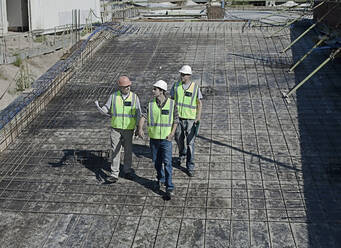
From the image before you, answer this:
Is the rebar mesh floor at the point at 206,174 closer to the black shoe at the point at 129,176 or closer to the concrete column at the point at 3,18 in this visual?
the black shoe at the point at 129,176

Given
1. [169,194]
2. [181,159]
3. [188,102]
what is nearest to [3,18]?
[181,159]

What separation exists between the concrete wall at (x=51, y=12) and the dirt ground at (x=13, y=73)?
8.74ft

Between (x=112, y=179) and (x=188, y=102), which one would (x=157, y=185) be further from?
(x=188, y=102)

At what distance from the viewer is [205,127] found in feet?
31.8

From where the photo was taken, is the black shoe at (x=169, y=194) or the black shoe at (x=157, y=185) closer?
the black shoe at (x=169, y=194)

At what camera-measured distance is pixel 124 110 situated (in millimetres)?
7102

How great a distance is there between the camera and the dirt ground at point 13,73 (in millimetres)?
18688

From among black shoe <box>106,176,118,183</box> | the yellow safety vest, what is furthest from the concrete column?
the yellow safety vest

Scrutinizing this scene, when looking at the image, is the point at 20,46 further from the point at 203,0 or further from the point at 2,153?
the point at 203,0

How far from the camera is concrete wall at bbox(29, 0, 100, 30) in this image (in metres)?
25.2

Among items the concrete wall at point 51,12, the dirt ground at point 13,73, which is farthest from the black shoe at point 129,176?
the concrete wall at point 51,12

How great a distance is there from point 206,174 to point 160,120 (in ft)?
5.10

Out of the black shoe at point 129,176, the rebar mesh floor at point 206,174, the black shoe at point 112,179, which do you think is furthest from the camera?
the black shoe at point 129,176

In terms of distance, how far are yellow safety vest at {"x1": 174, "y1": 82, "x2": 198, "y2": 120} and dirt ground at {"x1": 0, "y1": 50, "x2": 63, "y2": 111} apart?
440 inches
